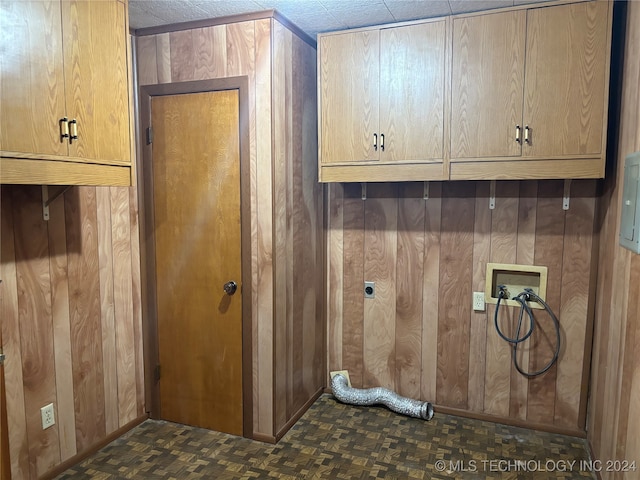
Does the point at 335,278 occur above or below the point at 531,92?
below

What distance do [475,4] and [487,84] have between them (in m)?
0.42

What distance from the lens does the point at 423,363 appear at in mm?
3010

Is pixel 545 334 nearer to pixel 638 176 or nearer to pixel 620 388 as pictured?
pixel 620 388

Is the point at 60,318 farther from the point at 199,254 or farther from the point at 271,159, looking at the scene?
the point at 271,159

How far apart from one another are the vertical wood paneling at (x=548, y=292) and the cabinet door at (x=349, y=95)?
1.01m

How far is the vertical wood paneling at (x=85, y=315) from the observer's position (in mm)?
2385

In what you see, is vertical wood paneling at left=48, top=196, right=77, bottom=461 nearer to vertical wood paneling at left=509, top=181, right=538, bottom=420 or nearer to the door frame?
the door frame

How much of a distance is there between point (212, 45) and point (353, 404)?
2.35 meters

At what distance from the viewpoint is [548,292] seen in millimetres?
2674

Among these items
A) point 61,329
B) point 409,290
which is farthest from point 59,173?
point 409,290

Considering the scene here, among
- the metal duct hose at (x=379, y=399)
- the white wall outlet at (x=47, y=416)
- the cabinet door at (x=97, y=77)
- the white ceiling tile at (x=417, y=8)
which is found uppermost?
the white ceiling tile at (x=417, y=8)

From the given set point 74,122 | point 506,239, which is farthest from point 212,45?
point 506,239

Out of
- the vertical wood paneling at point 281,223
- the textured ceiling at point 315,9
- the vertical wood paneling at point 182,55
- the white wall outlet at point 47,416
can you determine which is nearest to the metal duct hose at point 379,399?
the vertical wood paneling at point 281,223

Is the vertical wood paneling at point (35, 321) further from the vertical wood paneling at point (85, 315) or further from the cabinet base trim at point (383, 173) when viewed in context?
the cabinet base trim at point (383, 173)
